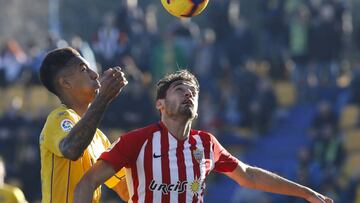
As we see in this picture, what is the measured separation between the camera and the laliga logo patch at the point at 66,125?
773 centimetres

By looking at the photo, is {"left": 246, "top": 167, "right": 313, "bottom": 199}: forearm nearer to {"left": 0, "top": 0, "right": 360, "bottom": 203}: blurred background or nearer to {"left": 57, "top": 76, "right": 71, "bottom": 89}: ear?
{"left": 57, "top": 76, "right": 71, "bottom": 89}: ear

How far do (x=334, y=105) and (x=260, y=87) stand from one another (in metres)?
1.19

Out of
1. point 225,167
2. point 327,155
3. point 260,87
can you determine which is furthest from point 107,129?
point 225,167

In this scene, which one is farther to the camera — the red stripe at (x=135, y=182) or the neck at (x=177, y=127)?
the neck at (x=177, y=127)

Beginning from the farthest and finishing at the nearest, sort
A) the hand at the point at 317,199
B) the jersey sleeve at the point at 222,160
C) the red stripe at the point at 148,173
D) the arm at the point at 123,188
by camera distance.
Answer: the arm at the point at 123,188 → the hand at the point at 317,199 → the jersey sleeve at the point at 222,160 → the red stripe at the point at 148,173

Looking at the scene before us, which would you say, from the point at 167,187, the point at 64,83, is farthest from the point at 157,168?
the point at 64,83

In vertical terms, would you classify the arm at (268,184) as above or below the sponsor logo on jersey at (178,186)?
above

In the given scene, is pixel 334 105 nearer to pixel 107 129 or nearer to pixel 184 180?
pixel 107 129

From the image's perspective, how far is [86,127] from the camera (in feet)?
24.2

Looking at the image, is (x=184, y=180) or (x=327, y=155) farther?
(x=327, y=155)

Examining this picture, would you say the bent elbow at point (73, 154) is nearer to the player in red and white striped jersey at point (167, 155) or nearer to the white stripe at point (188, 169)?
the player in red and white striped jersey at point (167, 155)

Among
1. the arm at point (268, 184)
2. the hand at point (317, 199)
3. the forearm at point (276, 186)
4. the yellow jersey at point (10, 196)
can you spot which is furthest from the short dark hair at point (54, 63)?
the yellow jersey at point (10, 196)

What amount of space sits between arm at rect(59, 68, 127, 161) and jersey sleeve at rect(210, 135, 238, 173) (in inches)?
42.0

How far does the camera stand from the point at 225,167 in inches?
328
